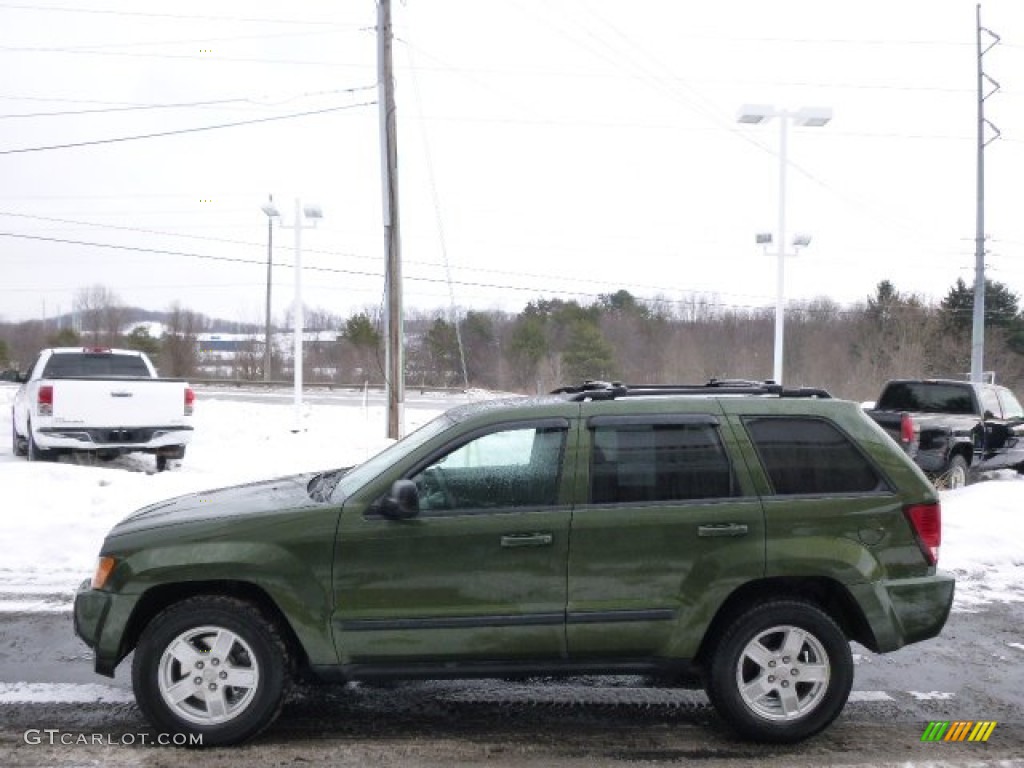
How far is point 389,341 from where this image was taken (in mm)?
17188

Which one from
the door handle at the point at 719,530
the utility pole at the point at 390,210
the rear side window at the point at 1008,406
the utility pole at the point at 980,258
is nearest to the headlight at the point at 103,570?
the door handle at the point at 719,530

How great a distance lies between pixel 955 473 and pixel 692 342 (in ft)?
89.4

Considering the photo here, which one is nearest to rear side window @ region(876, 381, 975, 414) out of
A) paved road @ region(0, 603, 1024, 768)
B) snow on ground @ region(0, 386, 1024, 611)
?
snow on ground @ region(0, 386, 1024, 611)

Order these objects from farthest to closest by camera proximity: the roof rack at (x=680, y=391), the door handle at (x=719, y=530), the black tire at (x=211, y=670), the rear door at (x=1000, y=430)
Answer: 1. the rear door at (x=1000, y=430)
2. the roof rack at (x=680, y=391)
3. the door handle at (x=719, y=530)
4. the black tire at (x=211, y=670)

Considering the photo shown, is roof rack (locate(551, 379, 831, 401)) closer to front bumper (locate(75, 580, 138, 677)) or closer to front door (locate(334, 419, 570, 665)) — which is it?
front door (locate(334, 419, 570, 665))

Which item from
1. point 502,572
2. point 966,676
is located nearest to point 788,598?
point 502,572

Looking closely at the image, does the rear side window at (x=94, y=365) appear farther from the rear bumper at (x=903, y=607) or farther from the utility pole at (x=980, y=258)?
the utility pole at (x=980, y=258)

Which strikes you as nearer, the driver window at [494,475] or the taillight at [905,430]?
the driver window at [494,475]

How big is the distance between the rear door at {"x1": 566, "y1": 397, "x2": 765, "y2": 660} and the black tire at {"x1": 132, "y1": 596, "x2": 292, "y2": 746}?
1434mm

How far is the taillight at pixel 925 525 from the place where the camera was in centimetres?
436

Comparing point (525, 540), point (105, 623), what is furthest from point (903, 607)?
point (105, 623)

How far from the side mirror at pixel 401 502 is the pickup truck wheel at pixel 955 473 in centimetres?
1035

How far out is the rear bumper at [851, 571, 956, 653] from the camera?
4266mm

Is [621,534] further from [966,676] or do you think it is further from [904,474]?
[966,676]
